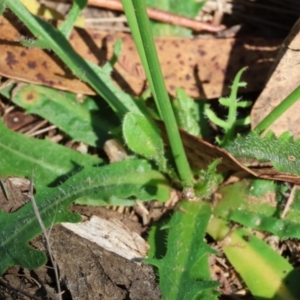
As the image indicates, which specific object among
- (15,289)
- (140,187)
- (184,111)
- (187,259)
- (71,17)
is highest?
(71,17)

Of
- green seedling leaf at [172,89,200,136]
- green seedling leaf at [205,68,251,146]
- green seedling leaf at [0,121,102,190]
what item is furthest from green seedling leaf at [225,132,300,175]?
green seedling leaf at [0,121,102,190]

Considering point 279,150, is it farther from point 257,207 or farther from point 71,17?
point 71,17

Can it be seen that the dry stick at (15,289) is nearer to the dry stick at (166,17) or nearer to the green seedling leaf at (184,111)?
the green seedling leaf at (184,111)

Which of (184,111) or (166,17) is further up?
(166,17)

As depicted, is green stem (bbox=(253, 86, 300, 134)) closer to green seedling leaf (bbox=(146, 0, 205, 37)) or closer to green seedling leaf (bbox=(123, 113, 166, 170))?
green seedling leaf (bbox=(123, 113, 166, 170))

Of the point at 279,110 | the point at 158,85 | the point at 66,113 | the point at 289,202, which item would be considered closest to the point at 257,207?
the point at 289,202

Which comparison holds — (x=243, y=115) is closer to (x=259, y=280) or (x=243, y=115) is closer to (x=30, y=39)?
(x=259, y=280)
